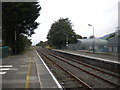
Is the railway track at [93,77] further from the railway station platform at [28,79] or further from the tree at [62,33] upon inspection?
the tree at [62,33]

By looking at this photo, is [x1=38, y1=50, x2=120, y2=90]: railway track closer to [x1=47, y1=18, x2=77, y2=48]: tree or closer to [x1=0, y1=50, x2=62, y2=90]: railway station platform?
[x1=0, y1=50, x2=62, y2=90]: railway station platform

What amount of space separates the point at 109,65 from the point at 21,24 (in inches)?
1068

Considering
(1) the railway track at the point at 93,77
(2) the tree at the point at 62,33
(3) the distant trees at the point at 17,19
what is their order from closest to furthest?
(1) the railway track at the point at 93,77, (3) the distant trees at the point at 17,19, (2) the tree at the point at 62,33

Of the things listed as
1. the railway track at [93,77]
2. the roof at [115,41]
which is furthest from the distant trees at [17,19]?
the railway track at [93,77]

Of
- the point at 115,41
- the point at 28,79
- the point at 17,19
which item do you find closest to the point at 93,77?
the point at 28,79

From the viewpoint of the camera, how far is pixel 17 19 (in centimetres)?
Result: 3791

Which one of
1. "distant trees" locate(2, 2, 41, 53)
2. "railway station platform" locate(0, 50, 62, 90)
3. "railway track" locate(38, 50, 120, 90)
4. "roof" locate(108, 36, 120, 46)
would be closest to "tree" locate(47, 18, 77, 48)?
"roof" locate(108, 36, 120, 46)

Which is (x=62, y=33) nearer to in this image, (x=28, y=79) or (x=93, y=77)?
(x=93, y=77)

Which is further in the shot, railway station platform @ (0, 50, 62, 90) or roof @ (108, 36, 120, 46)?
roof @ (108, 36, 120, 46)

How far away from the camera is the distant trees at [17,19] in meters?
36.2

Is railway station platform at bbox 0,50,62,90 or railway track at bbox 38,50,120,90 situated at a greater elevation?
railway station platform at bbox 0,50,62,90

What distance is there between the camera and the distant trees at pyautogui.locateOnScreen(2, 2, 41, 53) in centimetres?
3622

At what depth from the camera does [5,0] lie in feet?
111

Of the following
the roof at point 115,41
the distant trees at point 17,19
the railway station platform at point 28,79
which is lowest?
the railway station platform at point 28,79
